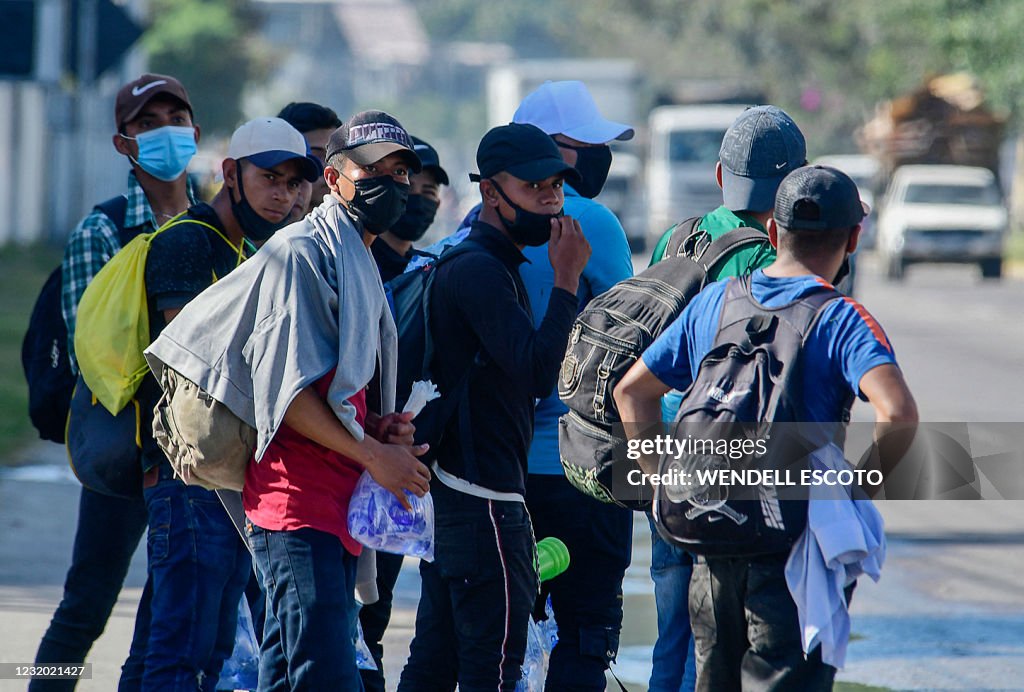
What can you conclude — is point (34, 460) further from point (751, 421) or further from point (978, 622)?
point (751, 421)

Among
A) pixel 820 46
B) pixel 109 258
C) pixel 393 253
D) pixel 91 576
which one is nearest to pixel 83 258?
pixel 109 258

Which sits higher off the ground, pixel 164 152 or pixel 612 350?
pixel 164 152

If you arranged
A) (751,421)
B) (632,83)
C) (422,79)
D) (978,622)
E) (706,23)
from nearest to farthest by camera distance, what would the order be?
(751,421), (978,622), (632,83), (706,23), (422,79)

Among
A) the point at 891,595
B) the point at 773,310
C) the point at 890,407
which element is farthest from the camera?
the point at 891,595

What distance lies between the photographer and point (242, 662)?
513 centimetres

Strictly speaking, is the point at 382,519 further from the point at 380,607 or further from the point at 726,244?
the point at 380,607

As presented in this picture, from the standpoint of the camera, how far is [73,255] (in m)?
5.11

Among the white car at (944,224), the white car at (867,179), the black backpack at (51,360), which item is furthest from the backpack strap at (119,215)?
the white car at (867,179)

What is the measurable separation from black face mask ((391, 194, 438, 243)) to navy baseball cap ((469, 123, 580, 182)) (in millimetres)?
1195

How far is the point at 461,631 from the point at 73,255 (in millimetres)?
1817

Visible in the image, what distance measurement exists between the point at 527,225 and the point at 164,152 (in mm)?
1502

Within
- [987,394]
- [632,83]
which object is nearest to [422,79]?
[632,83]

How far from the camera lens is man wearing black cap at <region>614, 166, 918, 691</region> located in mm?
3518

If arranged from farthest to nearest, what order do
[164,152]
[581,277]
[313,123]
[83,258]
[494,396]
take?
[313,123] → [164,152] → [83,258] → [581,277] → [494,396]
